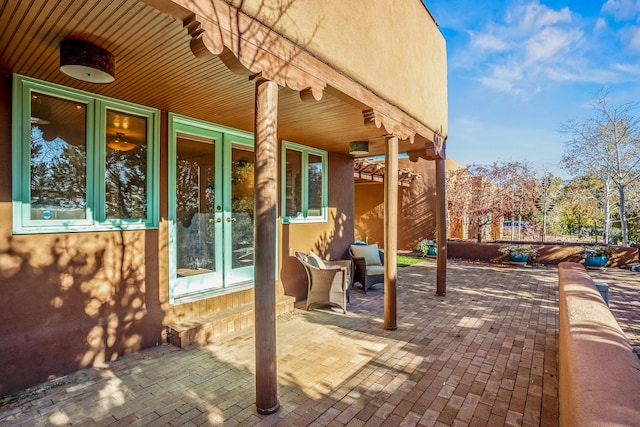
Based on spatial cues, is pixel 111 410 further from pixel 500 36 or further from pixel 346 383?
pixel 500 36

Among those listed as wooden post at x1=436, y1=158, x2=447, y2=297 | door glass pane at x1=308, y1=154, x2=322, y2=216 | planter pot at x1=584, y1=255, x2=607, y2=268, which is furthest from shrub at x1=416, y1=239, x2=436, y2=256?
door glass pane at x1=308, y1=154, x2=322, y2=216

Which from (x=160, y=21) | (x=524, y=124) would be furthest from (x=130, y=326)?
(x=524, y=124)

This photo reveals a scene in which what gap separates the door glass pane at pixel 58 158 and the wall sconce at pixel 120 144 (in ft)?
0.86

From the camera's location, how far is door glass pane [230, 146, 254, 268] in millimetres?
5020

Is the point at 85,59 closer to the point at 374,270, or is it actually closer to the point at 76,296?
the point at 76,296

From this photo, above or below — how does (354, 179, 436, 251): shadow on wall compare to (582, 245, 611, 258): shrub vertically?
above

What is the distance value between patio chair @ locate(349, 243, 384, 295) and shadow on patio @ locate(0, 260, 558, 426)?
1477 mm

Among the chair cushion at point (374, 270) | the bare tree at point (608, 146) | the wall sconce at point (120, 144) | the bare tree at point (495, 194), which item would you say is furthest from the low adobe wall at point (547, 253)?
the wall sconce at point (120, 144)

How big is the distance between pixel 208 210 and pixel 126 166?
1.18m

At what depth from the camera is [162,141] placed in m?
4.09

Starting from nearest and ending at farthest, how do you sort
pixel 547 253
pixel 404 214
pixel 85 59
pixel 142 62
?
pixel 85 59 → pixel 142 62 → pixel 547 253 → pixel 404 214

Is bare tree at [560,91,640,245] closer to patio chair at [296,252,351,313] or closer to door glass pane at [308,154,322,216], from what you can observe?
door glass pane at [308,154,322,216]

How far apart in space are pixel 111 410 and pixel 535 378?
3605 mm

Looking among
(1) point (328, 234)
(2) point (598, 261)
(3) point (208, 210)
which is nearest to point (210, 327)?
(3) point (208, 210)
